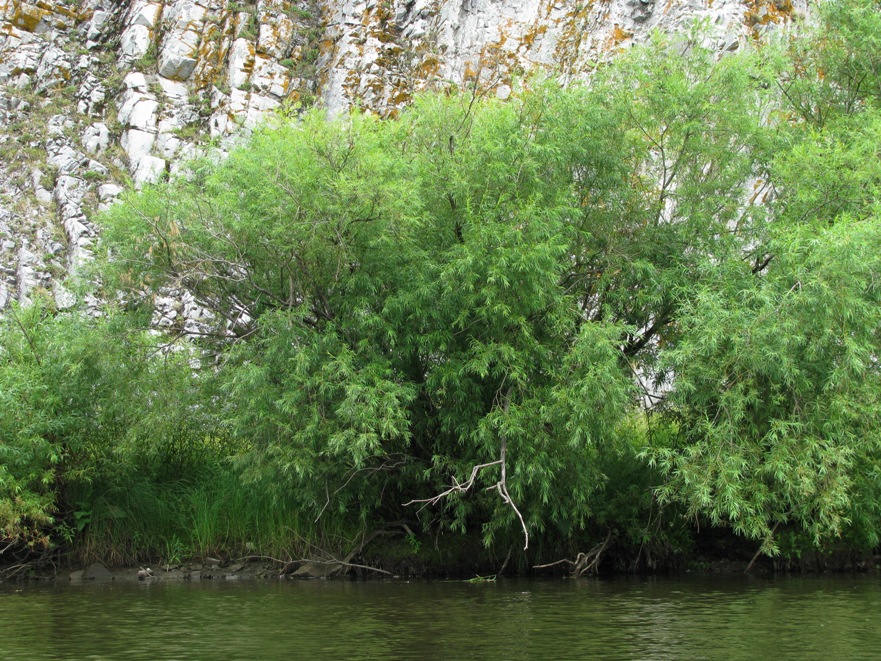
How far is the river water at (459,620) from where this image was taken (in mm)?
9711

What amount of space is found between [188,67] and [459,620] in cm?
3272

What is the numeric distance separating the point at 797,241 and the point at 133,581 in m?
14.5

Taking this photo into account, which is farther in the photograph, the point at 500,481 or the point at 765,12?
the point at 765,12

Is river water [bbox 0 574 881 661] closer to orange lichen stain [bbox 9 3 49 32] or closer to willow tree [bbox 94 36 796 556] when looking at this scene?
willow tree [bbox 94 36 796 556]

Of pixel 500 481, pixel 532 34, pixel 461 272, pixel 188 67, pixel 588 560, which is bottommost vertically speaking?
pixel 588 560

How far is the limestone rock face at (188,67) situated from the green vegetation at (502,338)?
15.6 metres

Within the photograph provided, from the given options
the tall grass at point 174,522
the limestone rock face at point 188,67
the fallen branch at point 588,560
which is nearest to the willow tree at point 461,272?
the fallen branch at point 588,560

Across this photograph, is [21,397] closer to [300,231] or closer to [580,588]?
[300,231]

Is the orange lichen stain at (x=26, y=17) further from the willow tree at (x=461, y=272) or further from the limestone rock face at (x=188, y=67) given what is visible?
the willow tree at (x=461, y=272)

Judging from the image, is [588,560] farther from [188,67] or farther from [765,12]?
[188,67]

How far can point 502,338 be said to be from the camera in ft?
53.4

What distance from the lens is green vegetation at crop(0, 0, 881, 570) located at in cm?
1492

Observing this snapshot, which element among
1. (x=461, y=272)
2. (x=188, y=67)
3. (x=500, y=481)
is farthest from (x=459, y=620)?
(x=188, y=67)

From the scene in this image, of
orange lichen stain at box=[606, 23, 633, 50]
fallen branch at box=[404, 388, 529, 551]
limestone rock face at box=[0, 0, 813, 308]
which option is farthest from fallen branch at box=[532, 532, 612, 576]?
orange lichen stain at box=[606, 23, 633, 50]
